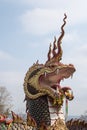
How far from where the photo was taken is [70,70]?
978cm

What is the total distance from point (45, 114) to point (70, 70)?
1219 millimetres

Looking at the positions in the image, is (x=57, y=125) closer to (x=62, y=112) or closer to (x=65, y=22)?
(x=62, y=112)

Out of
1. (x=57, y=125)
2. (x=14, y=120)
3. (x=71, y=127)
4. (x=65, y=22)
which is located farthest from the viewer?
(x=71, y=127)

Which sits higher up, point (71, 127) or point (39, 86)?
point (39, 86)

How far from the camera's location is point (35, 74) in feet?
32.3

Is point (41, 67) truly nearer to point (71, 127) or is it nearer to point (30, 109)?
point (30, 109)

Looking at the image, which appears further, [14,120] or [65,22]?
[65,22]

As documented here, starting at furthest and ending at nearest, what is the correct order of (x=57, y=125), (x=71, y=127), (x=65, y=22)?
(x=71, y=127) < (x=65, y=22) < (x=57, y=125)

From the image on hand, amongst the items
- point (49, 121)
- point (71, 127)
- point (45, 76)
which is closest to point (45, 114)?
point (49, 121)

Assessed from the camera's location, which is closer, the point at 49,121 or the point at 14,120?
the point at 14,120

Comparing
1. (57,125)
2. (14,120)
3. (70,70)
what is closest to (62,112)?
(57,125)

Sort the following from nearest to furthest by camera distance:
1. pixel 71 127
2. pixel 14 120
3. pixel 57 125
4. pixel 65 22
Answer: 1. pixel 14 120
2. pixel 57 125
3. pixel 65 22
4. pixel 71 127

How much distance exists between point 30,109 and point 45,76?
0.92m

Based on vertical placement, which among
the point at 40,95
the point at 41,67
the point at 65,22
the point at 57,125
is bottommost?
the point at 57,125
